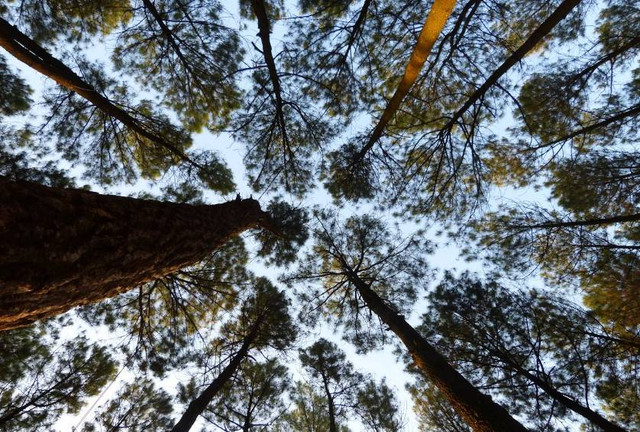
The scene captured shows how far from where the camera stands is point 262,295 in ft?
20.4

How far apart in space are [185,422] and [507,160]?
21.6ft

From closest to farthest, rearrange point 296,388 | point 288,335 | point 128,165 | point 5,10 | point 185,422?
1. point 5,10
2. point 185,422
3. point 128,165
4. point 288,335
5. point 296,388

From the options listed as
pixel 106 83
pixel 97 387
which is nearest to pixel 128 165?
pixel 106 83

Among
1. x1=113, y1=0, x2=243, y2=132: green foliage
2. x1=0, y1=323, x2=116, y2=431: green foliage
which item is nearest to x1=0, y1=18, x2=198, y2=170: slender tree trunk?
x1=113, y1=0, x2=243, y2=132: green foliage

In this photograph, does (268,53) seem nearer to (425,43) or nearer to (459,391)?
(425,43)

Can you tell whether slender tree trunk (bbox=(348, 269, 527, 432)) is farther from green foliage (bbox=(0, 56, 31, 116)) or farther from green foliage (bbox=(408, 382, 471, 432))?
green foliage (bbox=(0, 56, 31, 116))

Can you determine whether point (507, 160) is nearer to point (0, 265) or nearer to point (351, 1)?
point (351, 1)

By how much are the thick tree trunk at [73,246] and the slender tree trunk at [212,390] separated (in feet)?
10.4

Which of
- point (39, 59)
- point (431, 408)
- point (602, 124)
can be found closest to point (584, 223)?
point (602, 124)

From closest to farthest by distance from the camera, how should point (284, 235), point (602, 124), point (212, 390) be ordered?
1. point (602, 124)
2. point (212, 390)
3. point (284, 235)

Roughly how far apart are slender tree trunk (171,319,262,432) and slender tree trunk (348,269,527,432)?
284 centimetres

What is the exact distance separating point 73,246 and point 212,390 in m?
4.42

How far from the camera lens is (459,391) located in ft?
11.1

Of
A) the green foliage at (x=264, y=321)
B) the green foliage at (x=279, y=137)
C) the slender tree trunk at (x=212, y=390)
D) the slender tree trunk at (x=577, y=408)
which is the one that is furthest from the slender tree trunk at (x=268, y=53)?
the slender tree trunk at (x=577, y=408)
